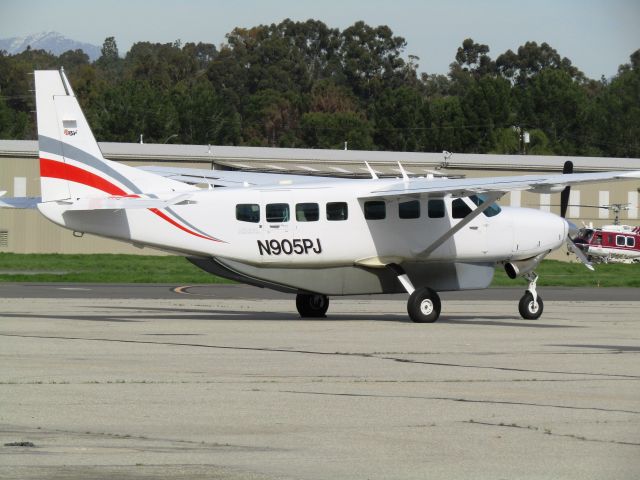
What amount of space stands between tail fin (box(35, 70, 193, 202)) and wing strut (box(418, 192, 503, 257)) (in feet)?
18.8

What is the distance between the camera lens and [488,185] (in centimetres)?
2322

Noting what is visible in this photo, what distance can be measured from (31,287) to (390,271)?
1495 cm

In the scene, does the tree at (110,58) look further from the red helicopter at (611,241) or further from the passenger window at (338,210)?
the passenger window at (338,210)

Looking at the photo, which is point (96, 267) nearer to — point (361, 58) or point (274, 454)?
point (274, 454)

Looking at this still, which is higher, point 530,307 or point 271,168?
point 271,168

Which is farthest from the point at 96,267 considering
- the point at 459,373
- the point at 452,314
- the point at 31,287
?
the point at 459,373

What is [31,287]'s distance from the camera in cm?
3534

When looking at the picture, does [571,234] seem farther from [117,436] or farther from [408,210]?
[117,436]

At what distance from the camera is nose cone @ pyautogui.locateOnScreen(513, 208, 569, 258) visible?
24.8 meters

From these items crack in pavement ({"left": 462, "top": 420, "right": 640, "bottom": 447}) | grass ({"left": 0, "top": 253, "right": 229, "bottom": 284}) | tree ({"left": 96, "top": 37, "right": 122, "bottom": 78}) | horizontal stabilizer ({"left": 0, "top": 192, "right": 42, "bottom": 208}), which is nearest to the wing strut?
horizontal stabilizer ({"left": 0, "top": 192, "right": 42, "bottom": 208})

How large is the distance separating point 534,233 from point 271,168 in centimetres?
3546

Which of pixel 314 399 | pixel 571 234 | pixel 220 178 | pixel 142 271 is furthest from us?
pixel 142 271

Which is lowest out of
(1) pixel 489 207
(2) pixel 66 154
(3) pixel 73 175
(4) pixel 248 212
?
(4) pixel 248 212

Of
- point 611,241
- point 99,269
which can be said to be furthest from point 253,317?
point 611,241
